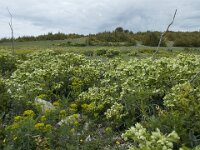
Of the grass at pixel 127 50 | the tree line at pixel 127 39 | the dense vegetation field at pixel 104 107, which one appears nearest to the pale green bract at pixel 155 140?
the dense vegetation field at pixel 104 107

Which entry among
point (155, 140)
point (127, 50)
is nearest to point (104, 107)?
point (155, 140)

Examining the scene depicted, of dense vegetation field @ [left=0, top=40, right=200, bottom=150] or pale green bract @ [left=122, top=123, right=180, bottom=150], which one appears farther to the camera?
dense vegetation field @ [left=0, top=40, right=200, bottom=150]

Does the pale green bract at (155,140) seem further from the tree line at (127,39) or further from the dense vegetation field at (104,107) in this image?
the tree line at (127,39)

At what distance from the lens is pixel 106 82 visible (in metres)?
7.61

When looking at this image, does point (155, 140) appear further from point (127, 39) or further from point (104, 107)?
point (127, 39)

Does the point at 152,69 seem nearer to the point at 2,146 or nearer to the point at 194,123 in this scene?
the point at 194,123

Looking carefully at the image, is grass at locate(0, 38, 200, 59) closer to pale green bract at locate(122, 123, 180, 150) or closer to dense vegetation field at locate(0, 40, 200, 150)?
dense vegetation field at locate(0, 40, 200, 150)

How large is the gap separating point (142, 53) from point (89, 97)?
9.22 metres

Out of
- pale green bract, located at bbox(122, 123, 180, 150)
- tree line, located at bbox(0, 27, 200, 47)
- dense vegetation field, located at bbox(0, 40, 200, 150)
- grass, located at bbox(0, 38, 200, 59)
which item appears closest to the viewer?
pale green bract, located at bbox(122, 123, 180, 150)

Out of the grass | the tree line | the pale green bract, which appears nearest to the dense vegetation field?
the pale green bract

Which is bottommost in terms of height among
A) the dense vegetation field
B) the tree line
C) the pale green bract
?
the tree line

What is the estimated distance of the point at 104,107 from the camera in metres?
7.00

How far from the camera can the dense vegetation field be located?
4840mm

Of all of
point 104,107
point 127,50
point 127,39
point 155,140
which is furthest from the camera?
point 127,39
